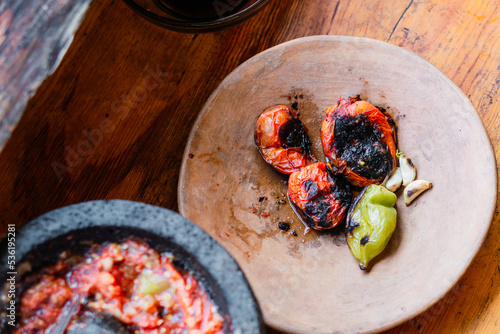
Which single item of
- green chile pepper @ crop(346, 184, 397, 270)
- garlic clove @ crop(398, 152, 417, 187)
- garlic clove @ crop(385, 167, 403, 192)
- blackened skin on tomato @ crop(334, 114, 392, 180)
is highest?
blackened skin on tomato @ crop(334, 114, 392, 180)

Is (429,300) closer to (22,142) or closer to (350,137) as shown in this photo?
(350,137)

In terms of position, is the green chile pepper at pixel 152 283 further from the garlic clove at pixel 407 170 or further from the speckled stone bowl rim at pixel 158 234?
the garlic clove at pixel 407 170

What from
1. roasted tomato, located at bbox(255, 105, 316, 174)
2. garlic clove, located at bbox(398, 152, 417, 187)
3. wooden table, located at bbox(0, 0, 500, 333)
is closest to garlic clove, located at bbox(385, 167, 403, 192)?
garlic clove, located at bbox(398, 152, 417, 187)

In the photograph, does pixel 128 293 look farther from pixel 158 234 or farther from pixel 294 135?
pixel 294 135

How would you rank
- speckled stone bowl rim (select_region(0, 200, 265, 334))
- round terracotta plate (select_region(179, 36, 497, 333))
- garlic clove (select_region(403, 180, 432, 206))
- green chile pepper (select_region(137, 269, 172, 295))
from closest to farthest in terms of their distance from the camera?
speckled stone bowl rim (select_region(0, 200, 265, 334))
green chile pepper (select_region(137, 269, 172, 295))
round terracotta plate (select_region(179, 36, 497, 333))
garlic clove (select_region(403, 180, 432, 206))

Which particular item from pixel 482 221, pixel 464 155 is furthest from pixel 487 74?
pixel 482 221

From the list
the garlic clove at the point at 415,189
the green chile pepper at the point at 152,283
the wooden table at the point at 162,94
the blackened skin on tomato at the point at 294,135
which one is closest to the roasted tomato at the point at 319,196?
the blackened skin on tomato at the point at 294,135

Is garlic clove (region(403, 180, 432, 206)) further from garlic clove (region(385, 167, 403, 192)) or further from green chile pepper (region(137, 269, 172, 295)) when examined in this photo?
green chile pepper (region(137, 269, 172, 295))
